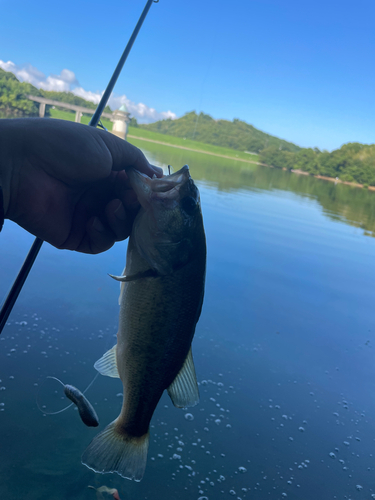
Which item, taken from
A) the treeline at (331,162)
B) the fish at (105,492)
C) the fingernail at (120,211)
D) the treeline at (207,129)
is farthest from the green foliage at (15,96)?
the treeline at (331,162)

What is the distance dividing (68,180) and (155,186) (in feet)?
1.59

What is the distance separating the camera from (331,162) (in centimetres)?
4319

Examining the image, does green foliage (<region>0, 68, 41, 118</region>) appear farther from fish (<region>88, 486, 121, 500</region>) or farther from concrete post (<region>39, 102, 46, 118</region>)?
fish (<region>88, 486, 121, 500</region>)

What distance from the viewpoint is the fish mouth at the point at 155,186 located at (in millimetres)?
1439

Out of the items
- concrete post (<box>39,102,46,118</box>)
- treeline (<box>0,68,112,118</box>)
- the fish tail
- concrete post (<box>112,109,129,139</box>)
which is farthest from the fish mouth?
concrete post (<box>112,109,129,139</box>)

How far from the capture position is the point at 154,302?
1463 mm

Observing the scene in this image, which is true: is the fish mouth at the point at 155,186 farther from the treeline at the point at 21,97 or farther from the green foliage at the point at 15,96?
the green foliage at the point at 15,96

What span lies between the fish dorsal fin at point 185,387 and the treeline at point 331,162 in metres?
38.7

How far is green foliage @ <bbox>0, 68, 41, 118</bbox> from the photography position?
5.26 meters

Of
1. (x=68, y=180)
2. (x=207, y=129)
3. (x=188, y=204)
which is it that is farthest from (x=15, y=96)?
(x=207, y=129)

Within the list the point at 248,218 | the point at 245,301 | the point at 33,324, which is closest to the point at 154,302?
the point at 33,324

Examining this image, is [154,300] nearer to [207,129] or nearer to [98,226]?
[98,226]

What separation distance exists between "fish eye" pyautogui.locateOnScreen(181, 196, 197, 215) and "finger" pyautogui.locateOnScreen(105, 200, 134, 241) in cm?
33

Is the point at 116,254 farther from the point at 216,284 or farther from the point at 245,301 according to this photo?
the point at 245,301
